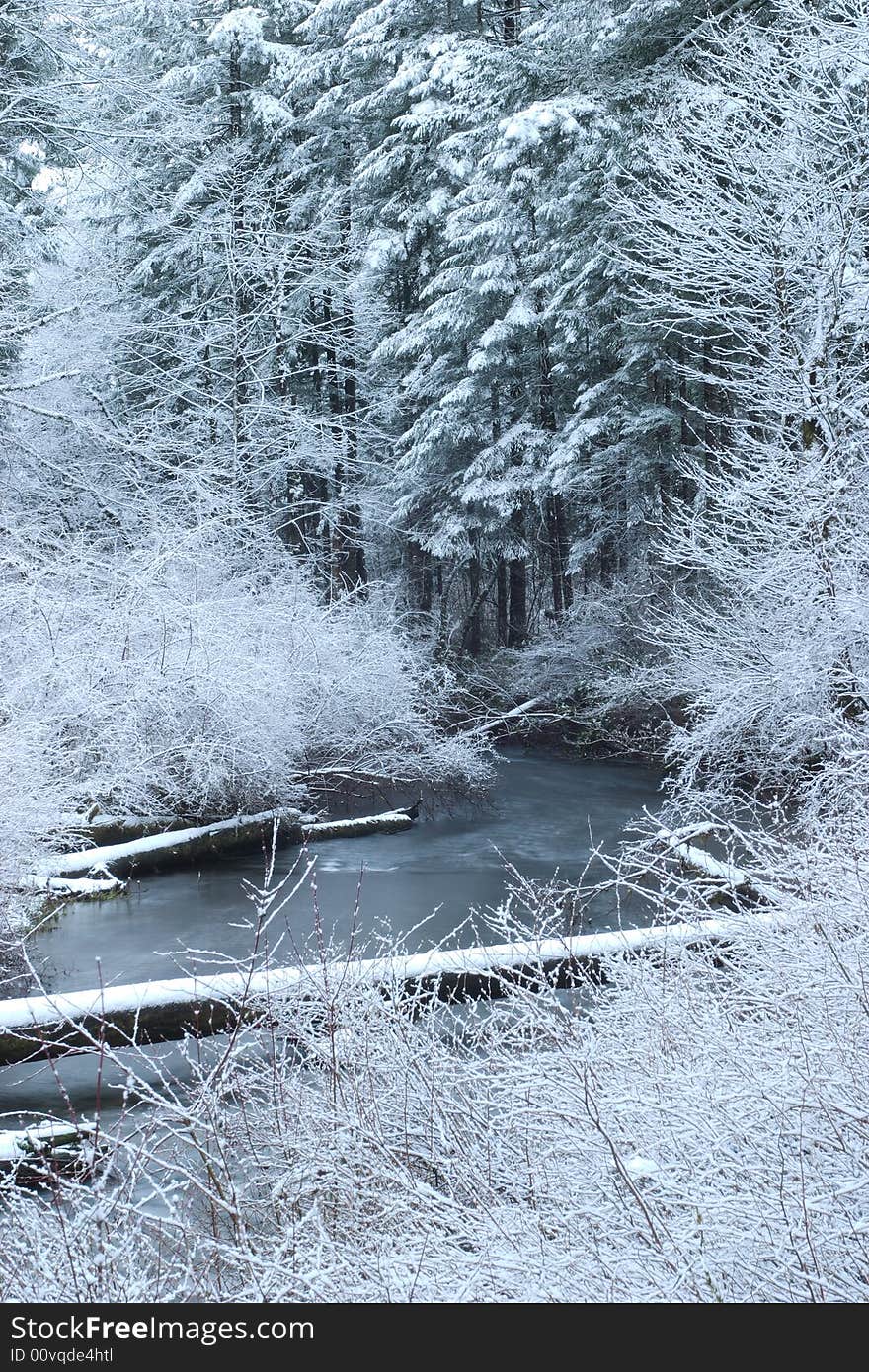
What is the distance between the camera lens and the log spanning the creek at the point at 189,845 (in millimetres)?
10258

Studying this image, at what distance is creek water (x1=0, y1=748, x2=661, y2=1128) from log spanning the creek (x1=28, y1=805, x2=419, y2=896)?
19 cm

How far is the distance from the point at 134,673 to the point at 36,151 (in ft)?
30.2

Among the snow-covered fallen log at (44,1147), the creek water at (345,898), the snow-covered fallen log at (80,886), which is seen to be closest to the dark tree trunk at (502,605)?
the creek water at (345,898)

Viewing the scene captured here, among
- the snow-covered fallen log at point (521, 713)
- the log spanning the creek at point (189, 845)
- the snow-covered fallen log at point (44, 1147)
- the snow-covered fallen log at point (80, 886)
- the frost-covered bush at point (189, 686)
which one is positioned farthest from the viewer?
the snow-covered fallen log at point (521, 713)

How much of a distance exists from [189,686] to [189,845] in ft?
5.90

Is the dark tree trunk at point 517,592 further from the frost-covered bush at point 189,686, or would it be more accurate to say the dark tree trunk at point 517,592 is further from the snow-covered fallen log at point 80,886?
the snow-covered fallen log at point 80,886

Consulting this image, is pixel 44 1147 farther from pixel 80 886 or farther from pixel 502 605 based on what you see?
pixel 502 605

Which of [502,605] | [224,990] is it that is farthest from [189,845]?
[502,605]

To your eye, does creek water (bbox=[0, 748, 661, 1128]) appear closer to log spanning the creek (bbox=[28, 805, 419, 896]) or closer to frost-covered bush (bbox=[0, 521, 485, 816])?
log spanning the creek (bbox=[28, 805, 419, 896])

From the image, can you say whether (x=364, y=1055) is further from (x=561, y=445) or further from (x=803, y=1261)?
(x=561, y=445)

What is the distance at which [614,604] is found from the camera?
20047 mm

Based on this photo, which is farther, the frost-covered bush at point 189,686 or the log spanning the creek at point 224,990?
the frost-covered bush at point 189,686

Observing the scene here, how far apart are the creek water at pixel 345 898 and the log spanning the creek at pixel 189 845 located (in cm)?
19

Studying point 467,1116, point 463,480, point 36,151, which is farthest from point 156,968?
point 463,480
